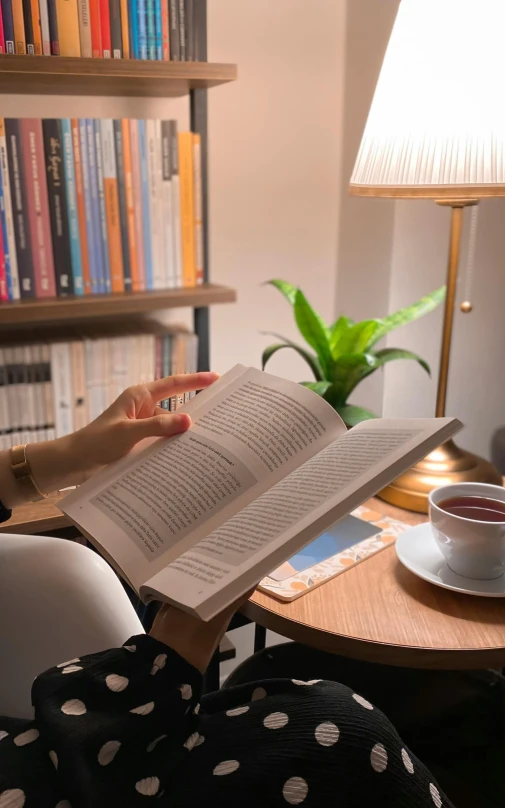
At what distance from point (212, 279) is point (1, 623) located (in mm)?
918

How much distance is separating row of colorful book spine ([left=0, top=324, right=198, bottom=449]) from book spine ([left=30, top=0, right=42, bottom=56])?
0.46m

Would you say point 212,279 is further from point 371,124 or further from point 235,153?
point 371,124

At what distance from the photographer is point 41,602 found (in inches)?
30.5

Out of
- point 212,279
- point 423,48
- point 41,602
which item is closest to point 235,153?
point 212,279

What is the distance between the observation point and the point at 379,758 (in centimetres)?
57

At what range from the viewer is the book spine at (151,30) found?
3.73ft

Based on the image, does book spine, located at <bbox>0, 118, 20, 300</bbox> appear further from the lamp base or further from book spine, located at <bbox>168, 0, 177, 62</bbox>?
the lamp base

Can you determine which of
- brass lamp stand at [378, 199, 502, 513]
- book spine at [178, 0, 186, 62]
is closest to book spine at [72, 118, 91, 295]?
book spine at [178, 0, 186, 62]

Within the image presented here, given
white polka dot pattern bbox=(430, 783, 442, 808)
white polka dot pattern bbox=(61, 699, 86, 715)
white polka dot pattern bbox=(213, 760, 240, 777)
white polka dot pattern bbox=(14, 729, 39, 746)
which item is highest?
white polka dot pattern bbox=(61, 699, 86, 715)

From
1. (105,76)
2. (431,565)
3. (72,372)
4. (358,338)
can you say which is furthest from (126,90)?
(431,565)

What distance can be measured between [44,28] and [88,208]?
A: 0.27m

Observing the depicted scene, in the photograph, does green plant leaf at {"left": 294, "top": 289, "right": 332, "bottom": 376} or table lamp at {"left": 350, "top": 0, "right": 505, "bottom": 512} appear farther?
green plant leaf at {"left": 294, "top": 289, "right": 332, "bottom": 376}

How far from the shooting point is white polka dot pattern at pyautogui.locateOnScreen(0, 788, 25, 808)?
516mm

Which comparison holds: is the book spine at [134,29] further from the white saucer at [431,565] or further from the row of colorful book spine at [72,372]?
the white saucer at [431,565]
